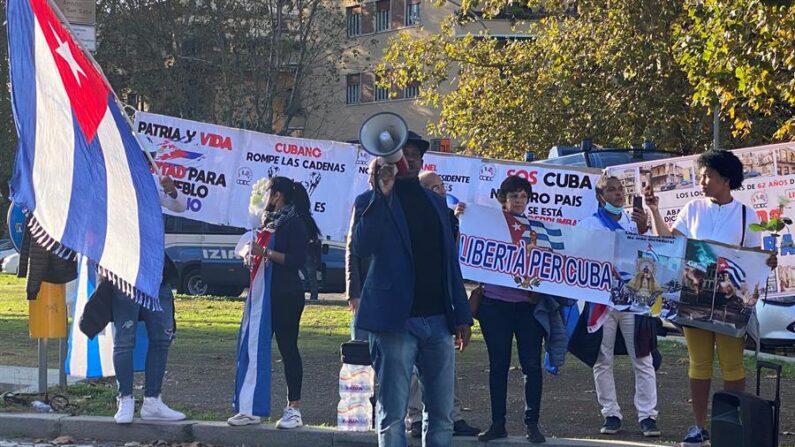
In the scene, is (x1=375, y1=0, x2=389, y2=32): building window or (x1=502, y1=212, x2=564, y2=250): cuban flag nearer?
(x1=502, y1=212, x2=564, y2=250): cuban flag

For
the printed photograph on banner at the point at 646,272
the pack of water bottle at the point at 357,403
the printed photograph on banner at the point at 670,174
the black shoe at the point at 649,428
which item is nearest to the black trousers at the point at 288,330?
the pack of water bottle at the point at 357,403

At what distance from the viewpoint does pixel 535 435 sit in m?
8.01

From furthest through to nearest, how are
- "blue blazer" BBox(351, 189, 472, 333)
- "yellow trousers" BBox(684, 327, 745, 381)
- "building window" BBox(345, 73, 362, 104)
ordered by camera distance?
"building window" BBox(345, 73, 362, 104)
"yellow trousers" BBox(684, 327, 745, 381)
"blue blazer" BBox(351, 189, 472, 333)

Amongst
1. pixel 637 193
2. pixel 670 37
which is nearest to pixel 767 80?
pixel 637 193

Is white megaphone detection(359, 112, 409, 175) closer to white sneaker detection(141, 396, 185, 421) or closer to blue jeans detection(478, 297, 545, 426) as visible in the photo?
blue jeans detection(478, 297, 545, 426)

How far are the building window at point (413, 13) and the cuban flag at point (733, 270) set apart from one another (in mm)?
44160

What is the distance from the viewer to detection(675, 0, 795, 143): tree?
13.5m

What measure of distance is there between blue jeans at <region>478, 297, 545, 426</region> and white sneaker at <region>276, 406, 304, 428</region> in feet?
4.45

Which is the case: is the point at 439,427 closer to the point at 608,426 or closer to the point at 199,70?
the point at 608,426

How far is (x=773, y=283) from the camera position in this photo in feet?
30.7

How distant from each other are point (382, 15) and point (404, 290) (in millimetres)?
47677

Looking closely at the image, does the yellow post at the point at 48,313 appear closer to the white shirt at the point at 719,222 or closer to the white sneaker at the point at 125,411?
the white sneaker at the point at 125,411

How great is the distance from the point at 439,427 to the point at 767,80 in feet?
29.3

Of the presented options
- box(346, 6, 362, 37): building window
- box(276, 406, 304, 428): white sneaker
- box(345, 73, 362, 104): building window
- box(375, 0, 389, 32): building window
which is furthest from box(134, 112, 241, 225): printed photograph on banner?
box(345, 73, 362, 104): building window
